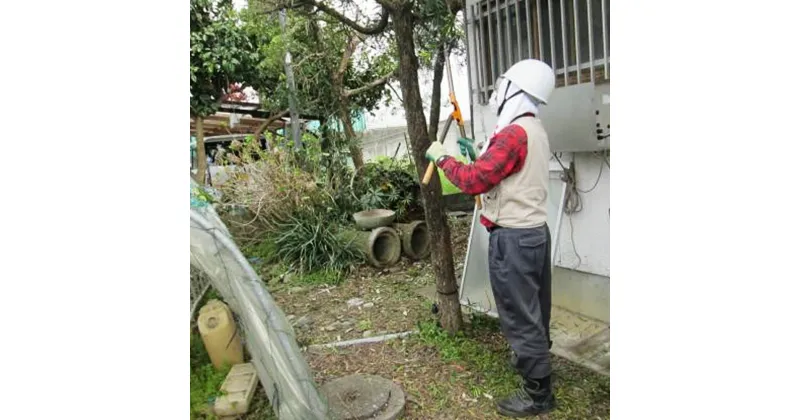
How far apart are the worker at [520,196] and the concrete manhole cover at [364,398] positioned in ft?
2.60

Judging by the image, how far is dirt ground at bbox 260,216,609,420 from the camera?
306 centimetres

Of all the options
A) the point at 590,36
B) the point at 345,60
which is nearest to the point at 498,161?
the point at 590,36

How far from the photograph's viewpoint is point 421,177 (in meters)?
3.45

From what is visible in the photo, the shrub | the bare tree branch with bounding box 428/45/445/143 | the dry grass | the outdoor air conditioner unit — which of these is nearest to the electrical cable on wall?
the outdoor air conditioner unit

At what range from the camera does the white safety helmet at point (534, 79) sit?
268 cm

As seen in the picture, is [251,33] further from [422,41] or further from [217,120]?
[422,41]

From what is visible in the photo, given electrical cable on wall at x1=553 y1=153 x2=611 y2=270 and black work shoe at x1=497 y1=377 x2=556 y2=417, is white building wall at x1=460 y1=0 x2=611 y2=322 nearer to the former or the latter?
electrical cable on wall at x1=553 y1=153 x2=611 y2=270

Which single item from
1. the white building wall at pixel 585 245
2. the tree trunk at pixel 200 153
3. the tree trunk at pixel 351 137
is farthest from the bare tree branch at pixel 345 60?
the white building wall at pixel 585 245

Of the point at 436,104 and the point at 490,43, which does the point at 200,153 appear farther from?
the point at 490,43

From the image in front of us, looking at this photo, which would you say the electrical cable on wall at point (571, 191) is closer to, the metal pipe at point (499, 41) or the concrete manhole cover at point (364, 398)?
the metal pipe at point (499, 41)

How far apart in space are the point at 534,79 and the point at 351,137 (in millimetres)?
5634

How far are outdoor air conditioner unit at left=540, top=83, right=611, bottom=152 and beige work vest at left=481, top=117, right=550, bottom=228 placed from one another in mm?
854

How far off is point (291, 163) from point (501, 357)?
4.98 meters

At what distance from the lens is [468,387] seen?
Answer: 10.6 feet
